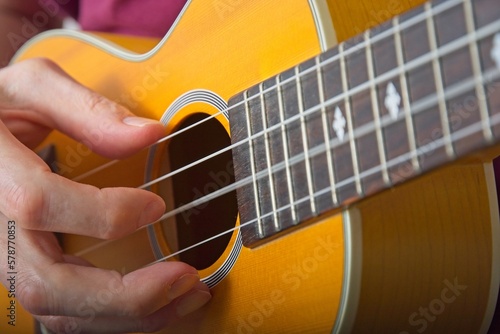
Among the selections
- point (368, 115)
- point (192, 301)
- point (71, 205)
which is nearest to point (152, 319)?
point (192, 301)

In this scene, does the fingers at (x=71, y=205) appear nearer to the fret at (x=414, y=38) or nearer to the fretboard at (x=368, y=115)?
the fretboard at (x=368, y=115)

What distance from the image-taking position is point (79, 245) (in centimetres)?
97

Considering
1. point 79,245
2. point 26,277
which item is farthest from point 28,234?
point 79,245

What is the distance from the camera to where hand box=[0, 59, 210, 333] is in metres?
0.75

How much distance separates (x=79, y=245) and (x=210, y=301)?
0.91ft

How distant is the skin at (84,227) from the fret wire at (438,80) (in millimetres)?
353

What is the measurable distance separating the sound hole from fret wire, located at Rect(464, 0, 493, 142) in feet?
1.28

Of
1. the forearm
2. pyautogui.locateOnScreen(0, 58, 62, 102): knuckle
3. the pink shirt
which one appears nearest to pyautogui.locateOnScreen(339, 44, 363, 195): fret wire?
pyautogui.locateOnScreen(0, 58, 62, 102): knuckle

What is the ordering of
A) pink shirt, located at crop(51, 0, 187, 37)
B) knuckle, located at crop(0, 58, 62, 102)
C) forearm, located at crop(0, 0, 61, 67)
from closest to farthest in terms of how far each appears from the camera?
knuckle, located at crop(0, 58, 62, 102) < pink shirt, located at crop(51, 0, 187, 37) < forearm, located at crop(0, 0, 61, 67)

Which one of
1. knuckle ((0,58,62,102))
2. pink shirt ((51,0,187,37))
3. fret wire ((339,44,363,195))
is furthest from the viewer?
pink shirt ((51,0,187,37))

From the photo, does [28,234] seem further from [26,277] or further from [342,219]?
[342,219]

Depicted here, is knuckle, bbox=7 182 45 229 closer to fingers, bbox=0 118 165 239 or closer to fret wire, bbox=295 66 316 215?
fingers, bbox=0 118 165 239

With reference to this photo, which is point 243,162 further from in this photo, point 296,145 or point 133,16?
point 133,16

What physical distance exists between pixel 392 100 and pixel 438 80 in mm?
45
